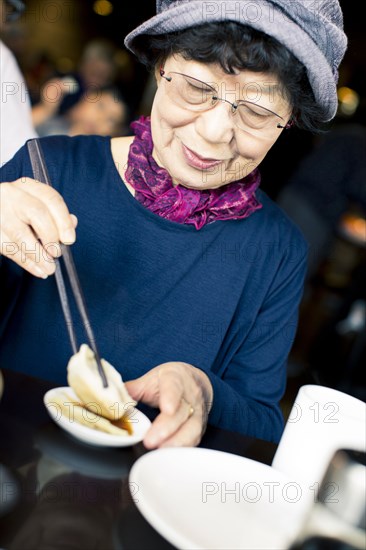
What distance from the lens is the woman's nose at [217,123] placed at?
1.27m

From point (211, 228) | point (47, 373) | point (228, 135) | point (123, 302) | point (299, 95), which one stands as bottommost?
point (47, 373)

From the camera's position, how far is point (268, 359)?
60.6 inches

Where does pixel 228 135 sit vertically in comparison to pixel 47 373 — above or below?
above

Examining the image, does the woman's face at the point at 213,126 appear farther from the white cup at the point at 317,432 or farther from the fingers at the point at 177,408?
the white cup at the point at 317,432

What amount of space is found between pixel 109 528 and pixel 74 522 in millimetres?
42

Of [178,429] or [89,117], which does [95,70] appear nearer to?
[89,117]

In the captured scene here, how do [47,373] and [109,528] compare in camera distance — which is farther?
[47,373]

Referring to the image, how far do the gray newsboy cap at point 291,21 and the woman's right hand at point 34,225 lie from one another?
0.44m

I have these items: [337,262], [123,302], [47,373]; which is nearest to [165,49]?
[123,302]

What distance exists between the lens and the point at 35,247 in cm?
104

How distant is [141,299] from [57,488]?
0.72 meters

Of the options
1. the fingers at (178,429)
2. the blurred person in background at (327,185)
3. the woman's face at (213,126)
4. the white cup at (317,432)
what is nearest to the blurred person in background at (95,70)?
the blurred person in background at (327,185)

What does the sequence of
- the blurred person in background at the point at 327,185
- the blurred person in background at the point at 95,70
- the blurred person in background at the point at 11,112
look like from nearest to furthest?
the blurred person in background at the point at 11,112 → the blurred person in background at the point at 327,185 → the blurred person in background at the point at 95,70

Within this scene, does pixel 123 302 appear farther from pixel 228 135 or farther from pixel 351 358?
pixel 351 358
